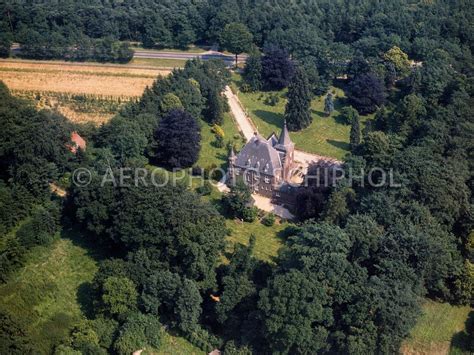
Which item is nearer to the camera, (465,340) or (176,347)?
(176,347)

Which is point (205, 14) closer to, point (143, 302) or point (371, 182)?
point (371, 182)

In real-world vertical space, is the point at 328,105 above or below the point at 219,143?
above

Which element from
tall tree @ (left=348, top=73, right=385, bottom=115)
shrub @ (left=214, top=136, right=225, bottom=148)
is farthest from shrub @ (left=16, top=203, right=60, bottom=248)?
tall tree @ (left=348, top=73, right=385, bottom=115)

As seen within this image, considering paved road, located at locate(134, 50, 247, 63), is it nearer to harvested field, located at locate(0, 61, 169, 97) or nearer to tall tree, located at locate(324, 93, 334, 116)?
harvested field, located at locate(0, 61, 169, 97)

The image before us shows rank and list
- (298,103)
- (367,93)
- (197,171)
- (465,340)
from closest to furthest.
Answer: (465,340) < (197,171) < (298,103) < (367,93)

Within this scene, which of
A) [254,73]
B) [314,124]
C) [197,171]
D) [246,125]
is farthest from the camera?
[254,73]

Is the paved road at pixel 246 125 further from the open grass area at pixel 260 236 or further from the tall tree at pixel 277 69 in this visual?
the open grass area at pixel 260 236

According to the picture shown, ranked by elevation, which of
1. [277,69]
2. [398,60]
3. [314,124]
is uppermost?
[398,60]

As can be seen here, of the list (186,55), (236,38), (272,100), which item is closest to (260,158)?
(272,100)

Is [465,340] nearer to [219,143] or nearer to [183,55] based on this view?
[219,143]
